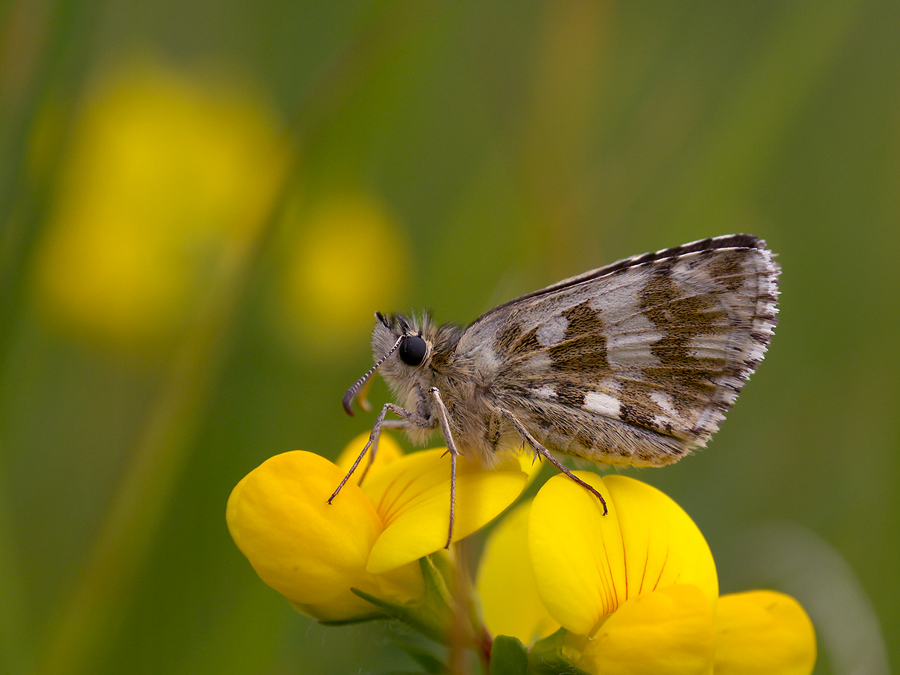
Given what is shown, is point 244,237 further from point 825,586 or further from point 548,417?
point 825,586

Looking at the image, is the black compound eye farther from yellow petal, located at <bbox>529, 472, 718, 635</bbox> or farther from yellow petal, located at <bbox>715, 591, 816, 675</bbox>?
yellow petal, located at <bbox>715, 591, 816, 675</bbox>

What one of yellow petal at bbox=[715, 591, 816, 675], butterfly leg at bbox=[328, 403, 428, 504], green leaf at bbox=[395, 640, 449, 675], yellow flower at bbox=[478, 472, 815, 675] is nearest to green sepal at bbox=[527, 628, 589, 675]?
yellow flower at bbox=[478, 472, 815, 675]

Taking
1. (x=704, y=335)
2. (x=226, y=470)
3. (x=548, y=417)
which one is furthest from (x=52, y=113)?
(x=704, y=335)

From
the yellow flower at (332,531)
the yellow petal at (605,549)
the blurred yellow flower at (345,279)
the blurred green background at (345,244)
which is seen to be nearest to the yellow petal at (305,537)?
the yellow flower at (332,531)

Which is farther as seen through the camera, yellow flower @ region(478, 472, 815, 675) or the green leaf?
the green leaf

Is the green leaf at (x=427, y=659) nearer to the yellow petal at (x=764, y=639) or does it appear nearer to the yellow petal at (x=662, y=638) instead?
the yellow petal at (x=662, y=638)

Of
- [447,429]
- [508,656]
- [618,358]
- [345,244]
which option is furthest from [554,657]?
[345,244]

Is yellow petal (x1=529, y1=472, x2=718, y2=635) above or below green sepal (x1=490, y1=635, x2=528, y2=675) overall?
above
